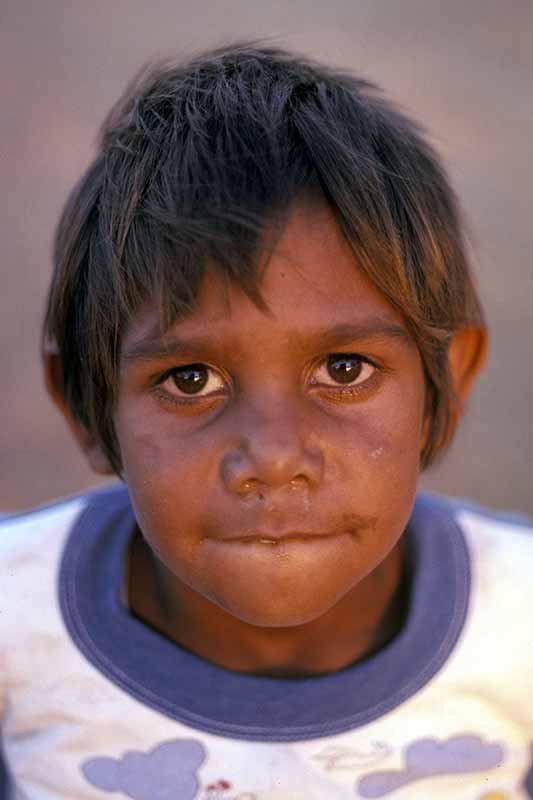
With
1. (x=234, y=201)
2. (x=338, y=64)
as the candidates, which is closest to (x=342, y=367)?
(x=234, y=201)

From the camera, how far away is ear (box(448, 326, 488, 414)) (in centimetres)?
170

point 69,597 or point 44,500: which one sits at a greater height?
point 69,597

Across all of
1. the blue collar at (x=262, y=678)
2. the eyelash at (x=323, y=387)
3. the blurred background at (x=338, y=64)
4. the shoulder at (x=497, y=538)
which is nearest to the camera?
the eyelash at (x=323, y=387)

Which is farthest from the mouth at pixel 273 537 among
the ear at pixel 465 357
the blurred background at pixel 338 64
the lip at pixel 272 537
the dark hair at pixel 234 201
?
the blurred background at pixel 338 64

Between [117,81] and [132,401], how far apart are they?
2443 millimetres

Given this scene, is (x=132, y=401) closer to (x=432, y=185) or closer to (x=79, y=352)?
(x=79, y=352)

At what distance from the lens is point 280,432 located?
1.36m

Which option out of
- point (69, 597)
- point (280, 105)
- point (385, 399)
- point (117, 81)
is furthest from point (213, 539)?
point (117, 81)

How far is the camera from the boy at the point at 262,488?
4.57 feet

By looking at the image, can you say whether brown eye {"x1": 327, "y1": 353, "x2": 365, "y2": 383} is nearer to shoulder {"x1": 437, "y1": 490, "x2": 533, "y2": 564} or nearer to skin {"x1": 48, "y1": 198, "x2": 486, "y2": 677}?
skin {"x1": 48, "y1": 198, "x2": 486, "y2": 677}

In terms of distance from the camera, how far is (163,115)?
1557mm

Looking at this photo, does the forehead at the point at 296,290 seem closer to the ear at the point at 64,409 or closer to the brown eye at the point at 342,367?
the brown eye at the point at 342,367

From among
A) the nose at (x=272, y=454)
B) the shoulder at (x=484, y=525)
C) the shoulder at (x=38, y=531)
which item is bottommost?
the shoulder at (x=484, y=525)

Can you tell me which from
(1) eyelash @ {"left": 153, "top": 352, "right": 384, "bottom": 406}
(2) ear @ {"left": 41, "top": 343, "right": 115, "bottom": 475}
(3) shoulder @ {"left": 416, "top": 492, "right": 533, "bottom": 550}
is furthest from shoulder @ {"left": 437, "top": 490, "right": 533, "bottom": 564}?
(2) ear @ {"left": 41, "top": 343, "right": 115, "bottom": 475}
